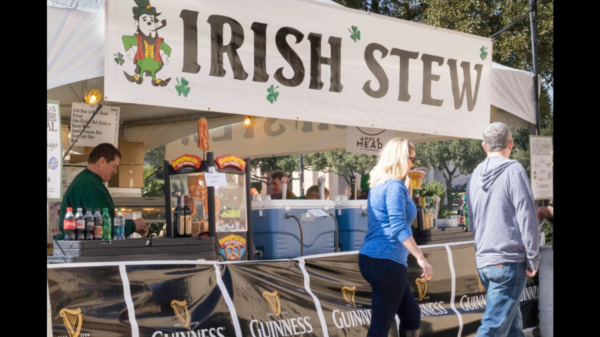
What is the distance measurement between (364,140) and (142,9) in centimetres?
426

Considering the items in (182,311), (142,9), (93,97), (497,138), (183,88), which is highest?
(142,9)

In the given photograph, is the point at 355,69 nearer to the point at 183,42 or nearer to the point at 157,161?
the point at 183,42

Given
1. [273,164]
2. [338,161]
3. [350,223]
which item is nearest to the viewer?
[350,223]

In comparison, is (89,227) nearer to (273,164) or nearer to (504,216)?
(504,216)

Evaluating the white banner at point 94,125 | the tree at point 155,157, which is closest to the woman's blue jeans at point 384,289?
the white banner at point 94,125

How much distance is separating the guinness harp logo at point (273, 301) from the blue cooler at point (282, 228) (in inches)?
16.4

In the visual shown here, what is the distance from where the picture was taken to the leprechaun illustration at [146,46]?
203 inches

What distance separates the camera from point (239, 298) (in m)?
5.52

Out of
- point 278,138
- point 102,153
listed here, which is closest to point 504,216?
point 102,153

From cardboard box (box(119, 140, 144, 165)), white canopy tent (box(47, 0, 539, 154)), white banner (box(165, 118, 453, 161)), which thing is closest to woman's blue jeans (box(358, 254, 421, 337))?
white canopy tent (box(47, 0, 539, 154))

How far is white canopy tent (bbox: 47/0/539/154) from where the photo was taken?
5.00 m
